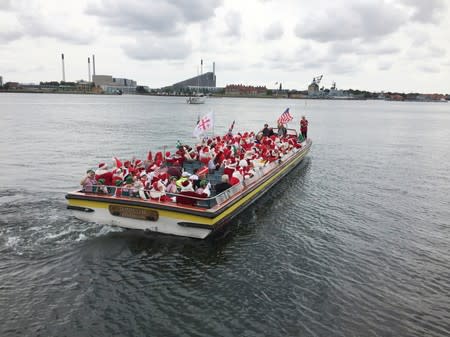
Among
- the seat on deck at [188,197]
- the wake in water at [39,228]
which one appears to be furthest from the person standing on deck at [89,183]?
the seat on deck at [188,197]

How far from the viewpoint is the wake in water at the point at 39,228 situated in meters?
10.3

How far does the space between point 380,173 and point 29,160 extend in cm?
2293

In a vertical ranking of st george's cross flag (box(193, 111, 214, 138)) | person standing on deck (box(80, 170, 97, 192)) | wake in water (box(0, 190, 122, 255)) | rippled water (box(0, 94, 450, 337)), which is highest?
st george's cross flag (box(193, 111, 214, 138))

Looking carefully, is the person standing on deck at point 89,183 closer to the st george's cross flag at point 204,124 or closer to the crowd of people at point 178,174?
the crowd of people at point 178,174

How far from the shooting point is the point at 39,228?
11359mm

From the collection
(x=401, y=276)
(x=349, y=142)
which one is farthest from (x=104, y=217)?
(x=349, y=142)

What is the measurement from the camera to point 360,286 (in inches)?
362

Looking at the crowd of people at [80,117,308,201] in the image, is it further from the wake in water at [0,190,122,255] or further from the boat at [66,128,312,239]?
the wake in water at [0,190,122,255]

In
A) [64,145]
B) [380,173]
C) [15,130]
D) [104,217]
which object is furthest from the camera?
[15,130]

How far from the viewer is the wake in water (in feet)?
33.8

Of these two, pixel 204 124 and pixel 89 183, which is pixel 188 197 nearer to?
pixel 89 183

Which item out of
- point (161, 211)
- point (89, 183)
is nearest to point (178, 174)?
point (161, 211)

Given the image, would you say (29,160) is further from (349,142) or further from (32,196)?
(349,142)

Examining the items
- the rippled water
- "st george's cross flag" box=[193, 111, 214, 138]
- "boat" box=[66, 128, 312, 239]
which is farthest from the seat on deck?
"st george's cross flag" box=[193, 111, 214, 138]
